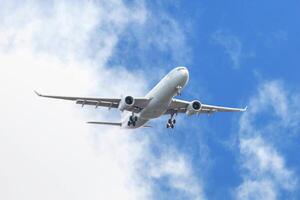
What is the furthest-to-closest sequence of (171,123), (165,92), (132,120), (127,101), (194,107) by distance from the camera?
1. (171,123)
2. (132,120)
3. (194,107)
4. (127,101)
5. (165,92)

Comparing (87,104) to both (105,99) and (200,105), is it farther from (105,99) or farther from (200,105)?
(200,105)

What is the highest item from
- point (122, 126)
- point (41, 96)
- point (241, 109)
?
point (241, 109)

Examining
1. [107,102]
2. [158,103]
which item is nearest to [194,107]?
[158,103]

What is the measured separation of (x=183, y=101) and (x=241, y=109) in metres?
14.1

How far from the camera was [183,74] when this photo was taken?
9712 centimetres

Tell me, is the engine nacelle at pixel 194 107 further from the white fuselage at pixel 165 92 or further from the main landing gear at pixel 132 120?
the main landing gear at pixel 132 120

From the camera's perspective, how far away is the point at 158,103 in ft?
326

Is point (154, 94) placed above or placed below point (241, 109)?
below

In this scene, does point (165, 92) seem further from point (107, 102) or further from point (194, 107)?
point (107, 102)

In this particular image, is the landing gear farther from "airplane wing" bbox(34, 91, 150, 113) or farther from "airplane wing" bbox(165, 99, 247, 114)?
"airplane wing" bbox(165, 99, 247, 114)

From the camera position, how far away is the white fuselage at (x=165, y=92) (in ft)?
319

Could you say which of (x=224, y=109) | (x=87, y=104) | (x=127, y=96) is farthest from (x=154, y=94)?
(x=224, y=109)

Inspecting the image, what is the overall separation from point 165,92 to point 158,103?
Answer: 219cm

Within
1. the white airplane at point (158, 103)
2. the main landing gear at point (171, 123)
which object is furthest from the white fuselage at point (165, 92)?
the main landing gear at point (171, 123)
